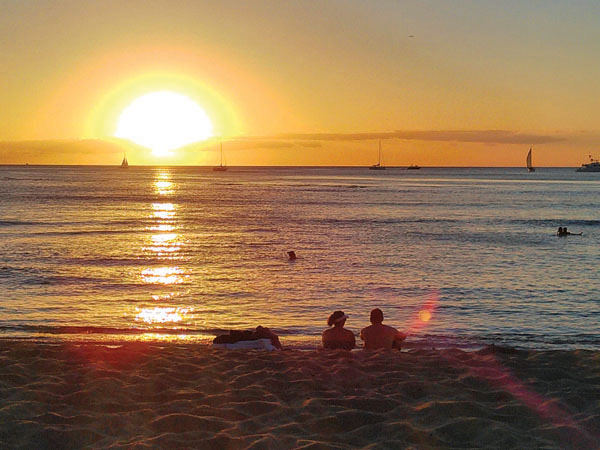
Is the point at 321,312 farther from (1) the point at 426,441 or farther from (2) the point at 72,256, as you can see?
(2) the point at 72,256

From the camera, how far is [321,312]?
16812 mm

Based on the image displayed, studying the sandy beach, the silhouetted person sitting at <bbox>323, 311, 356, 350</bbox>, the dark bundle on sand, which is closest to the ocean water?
the silhouetted person sitting at <bbox>323, 311, 356, 350</bbox>

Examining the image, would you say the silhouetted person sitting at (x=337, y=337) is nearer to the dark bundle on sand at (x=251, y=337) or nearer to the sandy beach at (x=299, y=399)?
→ the dark bundle on sand at (x=251, y=337)

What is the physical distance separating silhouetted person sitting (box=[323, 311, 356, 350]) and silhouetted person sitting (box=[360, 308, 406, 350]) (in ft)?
0.96

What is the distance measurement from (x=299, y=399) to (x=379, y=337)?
3663 millimetres

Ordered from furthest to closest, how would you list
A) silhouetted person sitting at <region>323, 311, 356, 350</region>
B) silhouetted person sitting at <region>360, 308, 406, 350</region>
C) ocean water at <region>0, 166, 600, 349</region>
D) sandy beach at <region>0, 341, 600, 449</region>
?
ocean water at <region>0, 166, 600, 349</region> < silhouetted person sitting at <region>323, 311, 356, 350</region> < silhouetted person sitting at <region>360, 308, 406, 350</region> < sandy beach at <region>0, 341, 600, 449</region>

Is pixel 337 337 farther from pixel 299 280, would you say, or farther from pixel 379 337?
pixel 299 280

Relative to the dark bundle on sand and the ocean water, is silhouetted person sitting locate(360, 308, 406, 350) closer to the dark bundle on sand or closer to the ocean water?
the dark bundle on sand

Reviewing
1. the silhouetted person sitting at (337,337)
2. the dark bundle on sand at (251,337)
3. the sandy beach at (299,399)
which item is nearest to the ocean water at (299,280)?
the silhouetted person sitting at (337,337)

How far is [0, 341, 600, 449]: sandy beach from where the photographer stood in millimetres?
6434

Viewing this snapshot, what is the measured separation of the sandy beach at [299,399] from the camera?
6.43 m

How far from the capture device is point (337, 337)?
1141 centimetres

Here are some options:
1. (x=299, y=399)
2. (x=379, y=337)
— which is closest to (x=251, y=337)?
(x=379, y=337)

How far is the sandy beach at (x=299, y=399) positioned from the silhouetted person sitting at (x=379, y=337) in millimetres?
919
